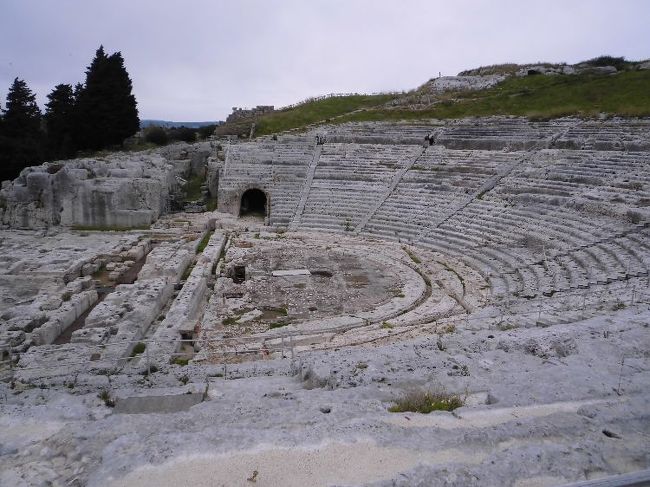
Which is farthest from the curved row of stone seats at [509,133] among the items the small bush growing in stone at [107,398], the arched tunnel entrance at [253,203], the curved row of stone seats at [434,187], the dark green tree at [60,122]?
the small bush growing in stone at [107,398]

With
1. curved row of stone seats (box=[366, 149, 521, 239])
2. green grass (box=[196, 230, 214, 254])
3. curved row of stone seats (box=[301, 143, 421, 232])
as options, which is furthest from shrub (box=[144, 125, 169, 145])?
curved row of stone seats (box=[366, 149, 521, 239])

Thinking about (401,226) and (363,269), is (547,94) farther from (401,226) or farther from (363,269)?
(363,269)

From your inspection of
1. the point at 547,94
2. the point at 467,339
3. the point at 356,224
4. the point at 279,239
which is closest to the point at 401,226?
the point at 356,224

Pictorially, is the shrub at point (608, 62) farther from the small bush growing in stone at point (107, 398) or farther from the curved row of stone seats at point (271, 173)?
the small bush growing in stone at point (107, 398)

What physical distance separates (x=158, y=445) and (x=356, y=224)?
53.9ft

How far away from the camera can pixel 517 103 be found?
100 ft

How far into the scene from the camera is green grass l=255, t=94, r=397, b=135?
33.1m

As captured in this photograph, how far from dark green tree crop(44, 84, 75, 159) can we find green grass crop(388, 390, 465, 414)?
1125 inches

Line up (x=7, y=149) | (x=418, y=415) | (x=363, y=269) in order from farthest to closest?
(x=7, y=149)
(x=363, y=269)
(x=418, y=415)

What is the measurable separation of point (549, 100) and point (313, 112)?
1541 centimetres

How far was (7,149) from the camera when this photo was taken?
2625 centimetres

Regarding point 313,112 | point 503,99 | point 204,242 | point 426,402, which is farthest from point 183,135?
point 426,402

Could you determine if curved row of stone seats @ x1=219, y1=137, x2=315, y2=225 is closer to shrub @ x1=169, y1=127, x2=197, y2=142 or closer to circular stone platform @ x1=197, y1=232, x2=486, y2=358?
circular stone platform @ x1=197, y1=232, x2=486, y2=358

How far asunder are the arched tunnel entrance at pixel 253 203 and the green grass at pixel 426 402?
19028mm
